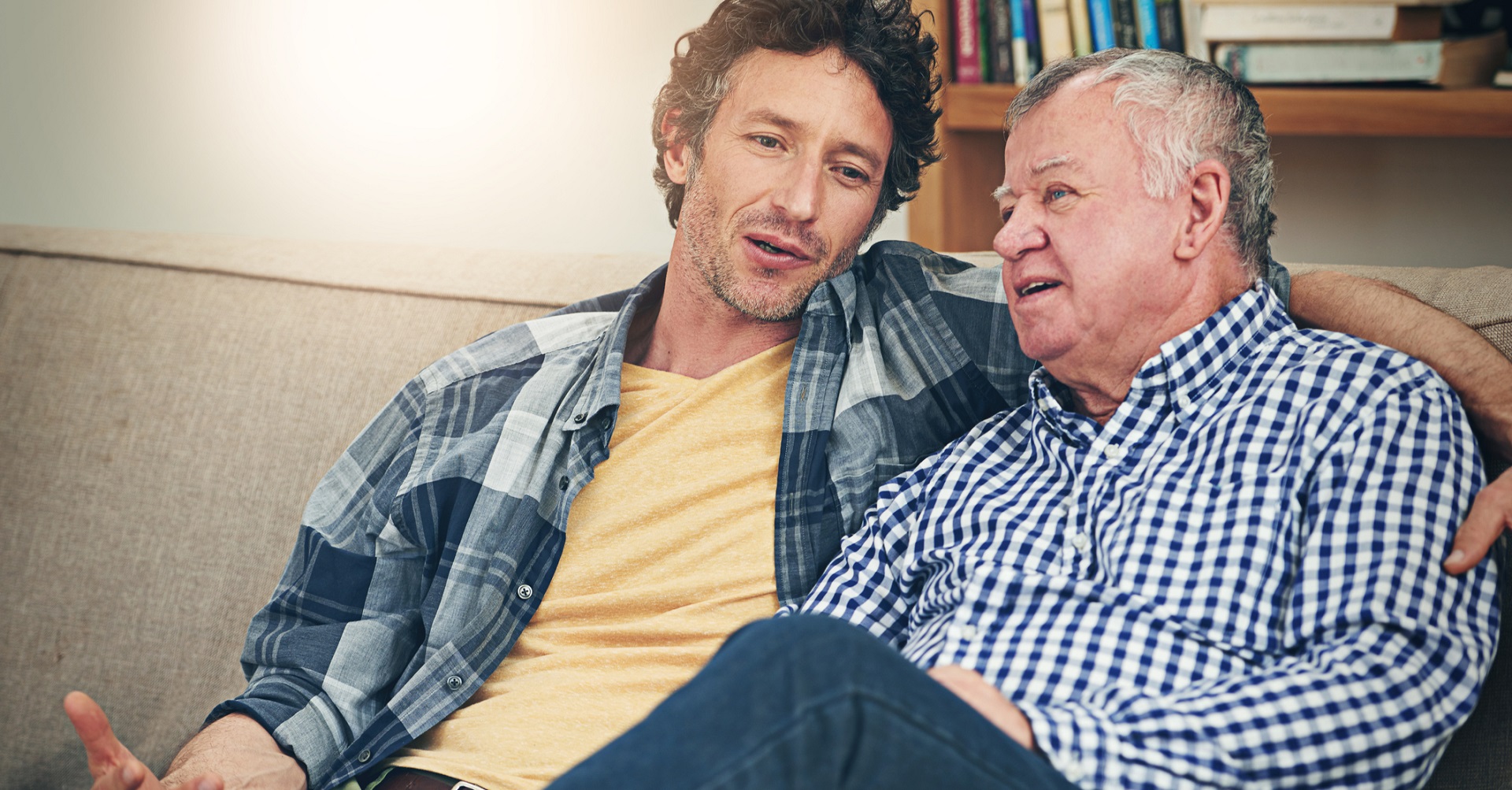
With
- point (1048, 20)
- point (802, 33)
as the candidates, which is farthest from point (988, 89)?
point (802, 33)

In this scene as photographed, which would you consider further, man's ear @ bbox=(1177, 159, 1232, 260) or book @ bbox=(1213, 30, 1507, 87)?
book @ bbox=(1213, 30, 1507, 87)

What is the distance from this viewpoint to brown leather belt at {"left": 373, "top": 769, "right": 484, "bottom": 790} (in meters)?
1.11

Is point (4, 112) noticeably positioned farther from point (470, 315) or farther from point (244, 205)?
point (470, 315)

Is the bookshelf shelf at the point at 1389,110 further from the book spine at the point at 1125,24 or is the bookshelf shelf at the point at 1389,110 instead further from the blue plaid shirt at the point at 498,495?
the blue plaid shirt at the point at 498,495

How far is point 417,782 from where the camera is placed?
113 cm

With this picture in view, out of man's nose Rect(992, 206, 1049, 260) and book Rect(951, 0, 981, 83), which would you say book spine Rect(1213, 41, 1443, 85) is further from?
man's nose Rect(992, 206, 1049, 260)

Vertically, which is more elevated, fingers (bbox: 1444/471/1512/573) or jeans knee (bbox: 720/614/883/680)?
jeans knee (bbox: 720/614/883/680)

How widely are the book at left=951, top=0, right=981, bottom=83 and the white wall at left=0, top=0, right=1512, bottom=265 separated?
36 cm

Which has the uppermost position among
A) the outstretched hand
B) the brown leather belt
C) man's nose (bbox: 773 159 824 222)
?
man's nose (bbox: 773 159 824 222)

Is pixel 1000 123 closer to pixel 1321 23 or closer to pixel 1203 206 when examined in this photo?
pixel 1321 23

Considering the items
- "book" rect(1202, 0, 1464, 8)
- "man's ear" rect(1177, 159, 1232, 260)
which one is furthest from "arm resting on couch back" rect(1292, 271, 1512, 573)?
"book" rect(1202, 0, 1464, 8)

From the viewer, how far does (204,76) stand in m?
2.22

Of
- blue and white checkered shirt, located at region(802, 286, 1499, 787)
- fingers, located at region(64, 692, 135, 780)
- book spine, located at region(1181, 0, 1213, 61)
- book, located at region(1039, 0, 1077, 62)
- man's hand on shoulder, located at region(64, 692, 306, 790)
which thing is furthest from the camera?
book, located at region(1039, 0, 1077, 62)

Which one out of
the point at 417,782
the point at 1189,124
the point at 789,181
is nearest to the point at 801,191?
the point at 789,181
